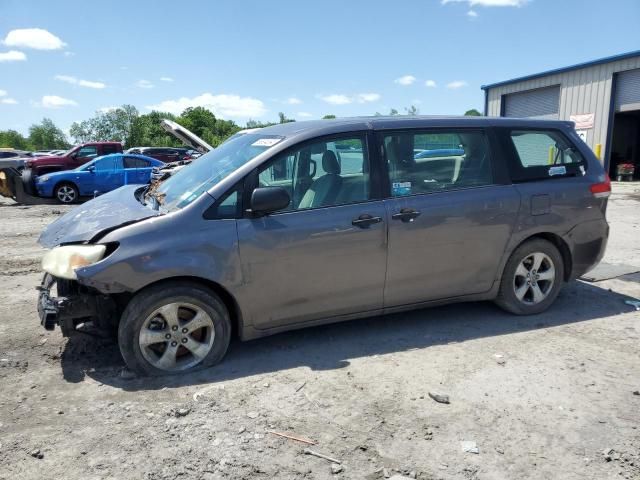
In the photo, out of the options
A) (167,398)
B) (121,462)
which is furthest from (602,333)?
(121,462)

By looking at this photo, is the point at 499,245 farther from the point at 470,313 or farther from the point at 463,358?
the point at 463,358

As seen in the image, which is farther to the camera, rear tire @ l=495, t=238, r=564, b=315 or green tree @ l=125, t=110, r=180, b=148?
green tree @ l=125, t=110, r=180, b=148

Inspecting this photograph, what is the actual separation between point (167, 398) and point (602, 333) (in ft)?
12.2

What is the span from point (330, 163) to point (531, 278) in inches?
90.8

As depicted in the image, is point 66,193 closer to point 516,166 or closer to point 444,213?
point 444,213

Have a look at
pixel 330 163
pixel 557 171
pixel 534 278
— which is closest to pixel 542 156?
pixel 557 171

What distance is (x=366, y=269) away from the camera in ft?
13.7

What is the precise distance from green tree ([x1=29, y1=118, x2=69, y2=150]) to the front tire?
85.3 m

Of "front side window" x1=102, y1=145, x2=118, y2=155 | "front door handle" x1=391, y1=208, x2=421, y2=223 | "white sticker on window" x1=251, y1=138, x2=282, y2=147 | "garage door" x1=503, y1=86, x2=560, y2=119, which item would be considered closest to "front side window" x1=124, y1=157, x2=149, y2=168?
Answer: "front side window" x1=102, y1=145, x2=118, y2=155

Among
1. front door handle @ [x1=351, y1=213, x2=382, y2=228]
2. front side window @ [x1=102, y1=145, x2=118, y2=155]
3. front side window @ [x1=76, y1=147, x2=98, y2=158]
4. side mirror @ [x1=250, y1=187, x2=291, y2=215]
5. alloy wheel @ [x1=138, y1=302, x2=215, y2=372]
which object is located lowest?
alloy wheel @ [x1=138, y1=302, x2=215, y2=372]

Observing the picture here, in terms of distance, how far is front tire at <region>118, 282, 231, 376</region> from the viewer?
3.68 m

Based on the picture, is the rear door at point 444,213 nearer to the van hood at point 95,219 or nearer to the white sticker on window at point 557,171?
the white sticker on window at point 557,171

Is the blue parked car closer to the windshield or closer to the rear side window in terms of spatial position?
the windshield

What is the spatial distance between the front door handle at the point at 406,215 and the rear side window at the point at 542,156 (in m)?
1.15
